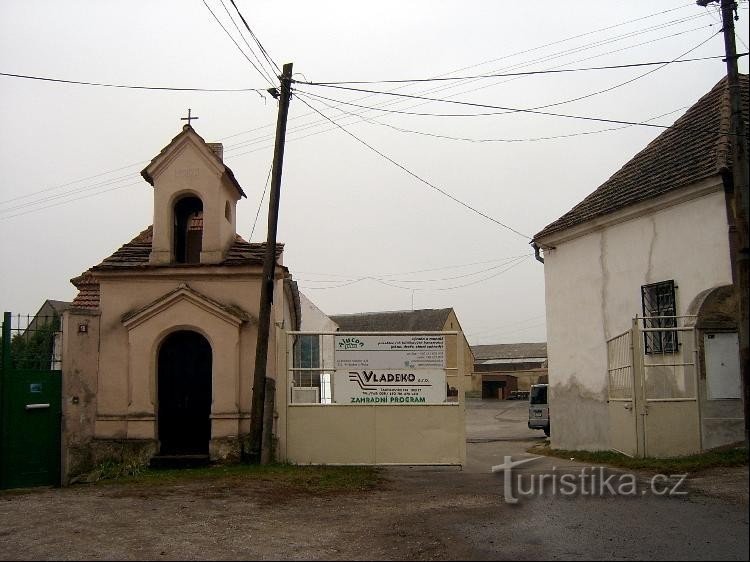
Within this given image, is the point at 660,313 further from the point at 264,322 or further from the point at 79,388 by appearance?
the point at 79,388

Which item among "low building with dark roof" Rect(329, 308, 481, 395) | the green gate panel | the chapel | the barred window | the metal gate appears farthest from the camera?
"low building with dark roof" Rect(329, 308, 481, 395)

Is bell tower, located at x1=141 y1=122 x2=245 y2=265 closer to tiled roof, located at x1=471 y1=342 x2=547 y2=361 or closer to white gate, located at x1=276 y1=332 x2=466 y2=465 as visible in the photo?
white gate, located at x1=276 y1=332 x2=466 y2=465

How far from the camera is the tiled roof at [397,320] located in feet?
242

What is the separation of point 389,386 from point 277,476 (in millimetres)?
2861

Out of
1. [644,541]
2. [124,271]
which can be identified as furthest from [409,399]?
[644,541]

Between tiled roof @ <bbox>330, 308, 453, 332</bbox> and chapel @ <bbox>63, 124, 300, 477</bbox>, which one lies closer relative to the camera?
chapel @ <bbox>63, 124, 300, 477</bbox>

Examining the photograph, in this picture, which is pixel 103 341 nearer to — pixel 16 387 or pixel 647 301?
pixel 16 387

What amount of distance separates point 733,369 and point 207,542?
1062cm

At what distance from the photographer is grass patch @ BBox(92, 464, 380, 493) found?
12.5 metres

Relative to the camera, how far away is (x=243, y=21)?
14078 millimetres

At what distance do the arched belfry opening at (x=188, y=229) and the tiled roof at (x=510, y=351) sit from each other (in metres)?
68.1

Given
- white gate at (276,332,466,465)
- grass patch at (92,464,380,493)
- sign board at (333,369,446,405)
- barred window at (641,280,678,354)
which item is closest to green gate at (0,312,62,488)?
grass patch at (92,464,380,493)

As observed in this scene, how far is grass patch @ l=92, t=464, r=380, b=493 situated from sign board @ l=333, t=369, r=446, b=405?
4.46ft

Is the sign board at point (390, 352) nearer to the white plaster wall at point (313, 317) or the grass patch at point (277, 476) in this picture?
the grass patch at point (277, 476)
